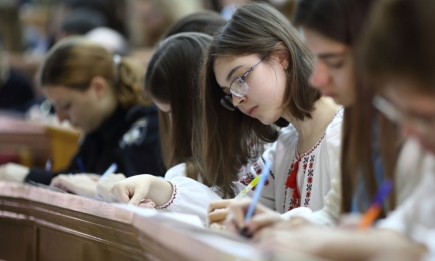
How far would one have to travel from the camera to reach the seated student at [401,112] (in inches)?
48.1

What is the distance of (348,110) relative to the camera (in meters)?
1.60

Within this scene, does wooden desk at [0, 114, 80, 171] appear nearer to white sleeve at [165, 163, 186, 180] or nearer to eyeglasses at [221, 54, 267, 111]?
white sleeve at [165, 163, 186, 180]

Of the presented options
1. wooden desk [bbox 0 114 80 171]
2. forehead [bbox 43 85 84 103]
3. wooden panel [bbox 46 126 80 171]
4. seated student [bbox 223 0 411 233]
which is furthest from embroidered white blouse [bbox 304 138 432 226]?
wooden desk [bbox 0 114 80 171]

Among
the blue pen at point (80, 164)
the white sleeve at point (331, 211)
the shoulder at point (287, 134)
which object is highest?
the white sleeve at point (331, 211)

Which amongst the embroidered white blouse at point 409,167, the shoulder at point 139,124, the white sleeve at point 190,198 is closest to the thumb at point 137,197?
the white sleeve at point 190,198

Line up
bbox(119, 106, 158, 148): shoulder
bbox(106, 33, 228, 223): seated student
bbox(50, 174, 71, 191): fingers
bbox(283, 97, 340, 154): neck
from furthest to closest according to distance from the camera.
→ bbox(119, 106, 158, 148): shoulder < bbox(50, 174, 71, 191): fingers < bbox(106, 33, 228, 223): seated student < bbox(283, 97, 340, 154): neck

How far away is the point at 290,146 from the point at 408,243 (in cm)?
116

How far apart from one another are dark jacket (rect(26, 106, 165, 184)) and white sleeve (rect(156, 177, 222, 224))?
645 mm

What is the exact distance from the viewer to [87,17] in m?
5.95

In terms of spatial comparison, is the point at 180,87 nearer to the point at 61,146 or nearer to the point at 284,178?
the point at 284,178

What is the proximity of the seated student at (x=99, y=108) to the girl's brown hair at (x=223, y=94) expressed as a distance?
0.82m

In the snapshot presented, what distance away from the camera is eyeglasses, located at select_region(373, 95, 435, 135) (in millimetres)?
1249

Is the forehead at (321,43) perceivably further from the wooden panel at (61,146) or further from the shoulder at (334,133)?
the wooden panel at (61,146)

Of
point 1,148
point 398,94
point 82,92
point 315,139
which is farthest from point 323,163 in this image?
point 1,148
